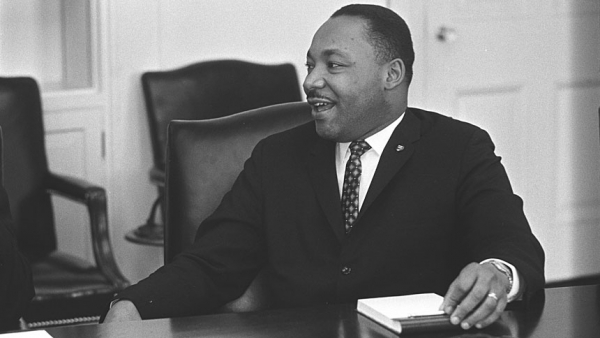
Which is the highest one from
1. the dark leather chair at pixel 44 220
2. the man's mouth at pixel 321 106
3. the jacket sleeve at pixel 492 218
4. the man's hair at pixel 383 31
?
the man's hair at pixel 383 31

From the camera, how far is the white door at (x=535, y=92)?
4.46 meters

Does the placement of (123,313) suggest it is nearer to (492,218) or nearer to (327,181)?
(327,181)

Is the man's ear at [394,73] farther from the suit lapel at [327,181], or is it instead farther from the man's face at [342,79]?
the suit lapel at [327,181]

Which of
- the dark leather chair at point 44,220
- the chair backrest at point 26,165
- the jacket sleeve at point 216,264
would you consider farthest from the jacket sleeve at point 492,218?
the chair backrest at point 26,165

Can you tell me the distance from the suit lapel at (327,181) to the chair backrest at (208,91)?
1.40 meters

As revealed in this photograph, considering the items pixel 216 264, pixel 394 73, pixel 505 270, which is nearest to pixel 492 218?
pixel 505 270

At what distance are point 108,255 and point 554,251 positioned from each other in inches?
85.2

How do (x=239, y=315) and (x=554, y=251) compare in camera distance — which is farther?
(x=554, y=251)

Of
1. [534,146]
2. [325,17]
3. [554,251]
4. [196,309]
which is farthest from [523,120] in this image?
[196,309]

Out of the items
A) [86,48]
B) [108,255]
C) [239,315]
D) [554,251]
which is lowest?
[554,251]

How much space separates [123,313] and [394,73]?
822mm

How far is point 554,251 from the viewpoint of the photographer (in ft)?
15.6

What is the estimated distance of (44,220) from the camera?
3.53 meters

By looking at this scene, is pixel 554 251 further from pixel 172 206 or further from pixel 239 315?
pixel 239 315
